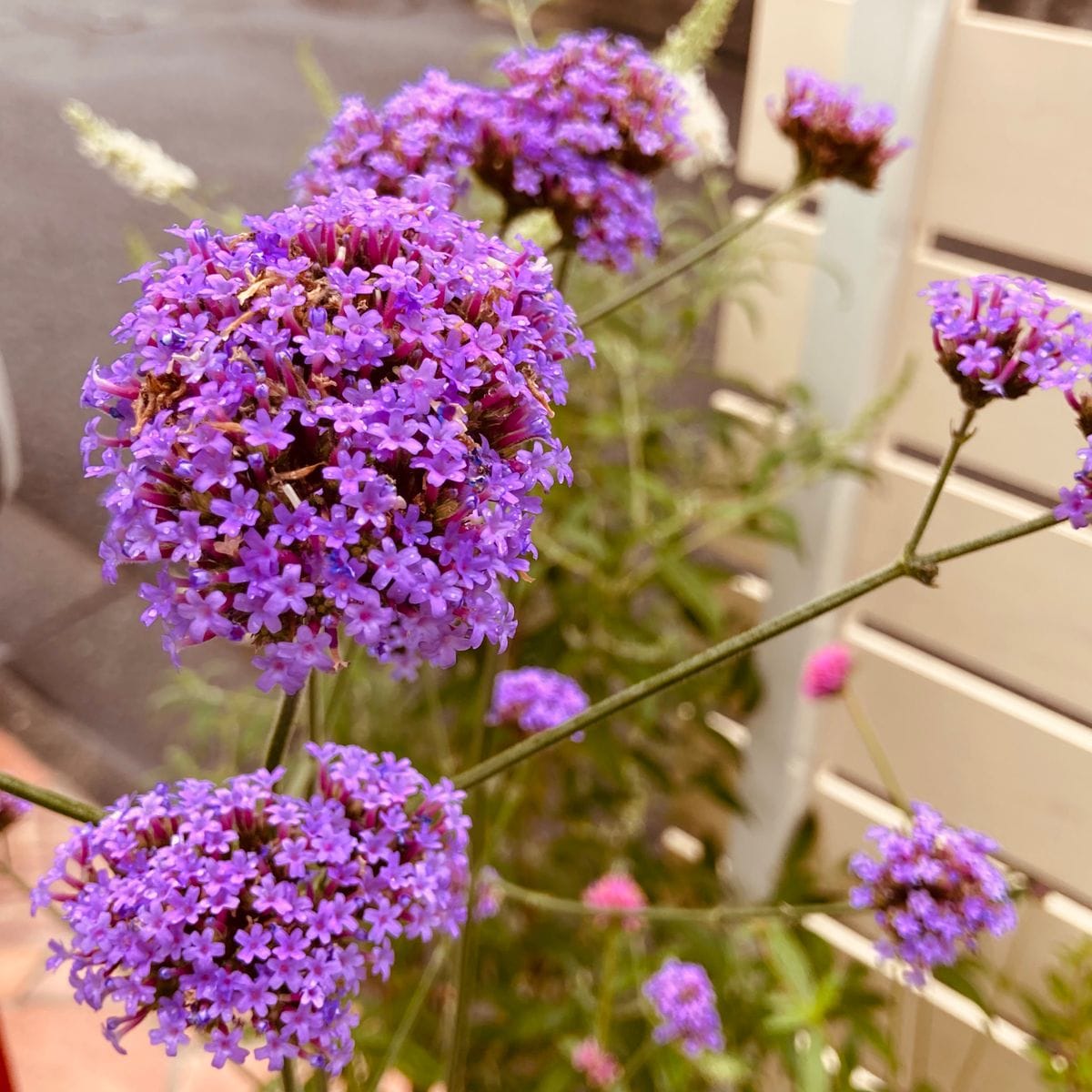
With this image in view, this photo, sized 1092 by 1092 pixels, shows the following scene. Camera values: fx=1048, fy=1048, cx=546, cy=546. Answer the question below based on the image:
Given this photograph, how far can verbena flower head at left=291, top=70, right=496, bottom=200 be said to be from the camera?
591mm

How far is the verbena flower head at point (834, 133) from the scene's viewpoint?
72 cm

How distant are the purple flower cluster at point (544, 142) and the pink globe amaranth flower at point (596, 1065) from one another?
687 millimetres

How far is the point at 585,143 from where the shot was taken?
614mm

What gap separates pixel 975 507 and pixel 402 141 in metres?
0.73

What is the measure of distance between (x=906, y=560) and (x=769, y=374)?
0.90m

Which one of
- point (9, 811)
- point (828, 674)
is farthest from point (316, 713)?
point (828, 674)

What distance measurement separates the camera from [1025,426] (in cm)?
101

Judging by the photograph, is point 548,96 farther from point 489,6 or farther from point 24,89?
point 489,6

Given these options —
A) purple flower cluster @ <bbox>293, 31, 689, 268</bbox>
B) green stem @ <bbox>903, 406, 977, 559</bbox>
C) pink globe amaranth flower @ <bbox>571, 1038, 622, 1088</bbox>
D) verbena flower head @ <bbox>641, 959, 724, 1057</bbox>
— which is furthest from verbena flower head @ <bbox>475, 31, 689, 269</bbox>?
pink globe amaranth flower @ <bbox>571, 1038, 622, 1088</bbox>

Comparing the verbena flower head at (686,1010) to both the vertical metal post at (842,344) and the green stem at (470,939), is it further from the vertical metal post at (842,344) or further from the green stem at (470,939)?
the vertical metal post at (842,344)

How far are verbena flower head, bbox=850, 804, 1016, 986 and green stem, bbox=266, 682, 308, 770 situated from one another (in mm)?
345

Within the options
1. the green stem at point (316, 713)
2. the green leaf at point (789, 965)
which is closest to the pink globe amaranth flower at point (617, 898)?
the green leaf at point (789, 965)

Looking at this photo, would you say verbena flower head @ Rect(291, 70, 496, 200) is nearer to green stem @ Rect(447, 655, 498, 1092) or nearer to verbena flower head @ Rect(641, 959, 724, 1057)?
green stem @ Rect(447, 655, 498, 1092)

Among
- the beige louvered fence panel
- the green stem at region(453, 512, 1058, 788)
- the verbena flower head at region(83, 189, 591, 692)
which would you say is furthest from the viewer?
the beige louvered fence panel
